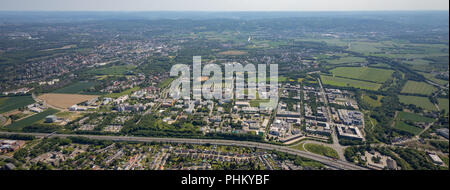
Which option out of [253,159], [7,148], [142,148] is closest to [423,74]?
[253,159]

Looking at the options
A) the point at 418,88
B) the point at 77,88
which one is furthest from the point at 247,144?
the point at 77,88

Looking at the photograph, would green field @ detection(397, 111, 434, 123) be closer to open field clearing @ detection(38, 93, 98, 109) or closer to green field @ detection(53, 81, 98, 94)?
open field clearing @ detection(38, 93, 98, 109)

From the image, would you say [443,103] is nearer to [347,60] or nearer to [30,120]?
[347,60]

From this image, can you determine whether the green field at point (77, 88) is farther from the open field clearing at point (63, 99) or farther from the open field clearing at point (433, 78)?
the open field clearing at point (433, 78)

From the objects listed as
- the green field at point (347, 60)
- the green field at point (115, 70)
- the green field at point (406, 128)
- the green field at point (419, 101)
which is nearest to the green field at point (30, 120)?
the green field at point (115, 70)

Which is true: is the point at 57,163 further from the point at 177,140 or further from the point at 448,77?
the point at 448,77

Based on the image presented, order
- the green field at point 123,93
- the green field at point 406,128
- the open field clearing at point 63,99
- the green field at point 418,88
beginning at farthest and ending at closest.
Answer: the green field at point 123,93, the open field clearing at point 63,99, the green field at point 418,88, the green field at point 406,128

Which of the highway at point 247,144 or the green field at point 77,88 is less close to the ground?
the green field at point 77,88
